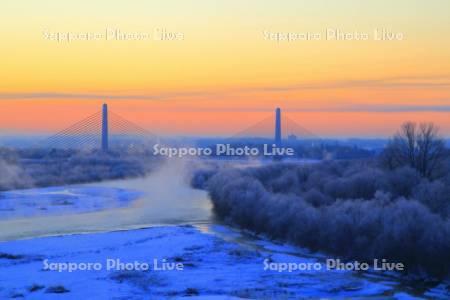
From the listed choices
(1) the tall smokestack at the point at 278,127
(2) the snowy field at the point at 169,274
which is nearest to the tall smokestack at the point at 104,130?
(1) the tall smokestack at the point at 278,127

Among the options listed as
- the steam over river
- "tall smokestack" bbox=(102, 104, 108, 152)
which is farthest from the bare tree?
"tall smokestack" bbox=(102, 104, 108, 152)

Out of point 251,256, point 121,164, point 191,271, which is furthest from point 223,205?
point 121,164

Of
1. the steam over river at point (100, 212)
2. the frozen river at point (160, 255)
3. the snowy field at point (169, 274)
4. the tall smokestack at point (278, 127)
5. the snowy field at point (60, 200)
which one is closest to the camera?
the snowy field at point (169, 274)

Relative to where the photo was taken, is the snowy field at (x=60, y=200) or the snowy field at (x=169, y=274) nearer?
the snowy field at (x=169, y=274)

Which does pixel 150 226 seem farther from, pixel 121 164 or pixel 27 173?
pixel 121 164

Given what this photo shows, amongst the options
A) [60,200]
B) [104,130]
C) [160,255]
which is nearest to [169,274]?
[160,255]

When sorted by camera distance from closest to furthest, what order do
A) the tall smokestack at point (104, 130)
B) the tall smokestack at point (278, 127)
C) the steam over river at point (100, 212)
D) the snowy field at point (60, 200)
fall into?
the steam over river at point (100, 212), the snowy field at point (60, 200), the tall smokestack at point (278, 127), the tall smokestack at point (104, 130)

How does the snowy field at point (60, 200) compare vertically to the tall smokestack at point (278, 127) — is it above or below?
below

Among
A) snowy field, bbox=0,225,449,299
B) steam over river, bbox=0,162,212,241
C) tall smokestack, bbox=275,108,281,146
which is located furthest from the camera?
tall smokestack, bbox=275,108,281,146

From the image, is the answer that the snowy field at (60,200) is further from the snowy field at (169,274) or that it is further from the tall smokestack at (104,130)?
the tall smokestack at (104,130)

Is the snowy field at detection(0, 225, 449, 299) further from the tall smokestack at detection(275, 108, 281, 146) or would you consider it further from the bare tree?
the tall smokestack at detection(275, 108, 281, 146)
